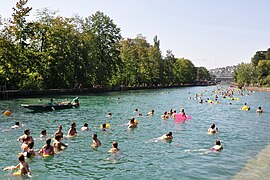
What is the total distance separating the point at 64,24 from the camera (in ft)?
259

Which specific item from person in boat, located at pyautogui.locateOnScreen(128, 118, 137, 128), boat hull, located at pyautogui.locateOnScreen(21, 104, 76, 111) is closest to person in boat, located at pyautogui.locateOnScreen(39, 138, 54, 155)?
person in boat, located at pyautogui.locateOnScreen(128, 118, 137, 128)

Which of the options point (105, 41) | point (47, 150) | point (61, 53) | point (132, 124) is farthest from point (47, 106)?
point (105, 41)

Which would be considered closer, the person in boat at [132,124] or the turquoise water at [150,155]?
the turquoise water at [150,155]

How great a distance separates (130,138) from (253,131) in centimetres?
1222

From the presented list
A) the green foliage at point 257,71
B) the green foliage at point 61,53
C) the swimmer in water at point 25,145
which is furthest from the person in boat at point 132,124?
the green foliage at point 257,71

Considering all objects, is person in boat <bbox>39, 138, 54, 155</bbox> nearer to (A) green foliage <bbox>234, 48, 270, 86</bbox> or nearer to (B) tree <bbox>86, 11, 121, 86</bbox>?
(B) tree <bbox>86, 11, 121, 86</bbox>

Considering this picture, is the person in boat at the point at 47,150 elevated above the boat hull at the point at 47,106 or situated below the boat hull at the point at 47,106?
below

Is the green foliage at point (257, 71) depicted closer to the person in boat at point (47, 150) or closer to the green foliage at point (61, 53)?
the green foliage at point (61, 53)

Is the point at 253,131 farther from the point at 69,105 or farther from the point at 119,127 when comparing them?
the point at 69,105

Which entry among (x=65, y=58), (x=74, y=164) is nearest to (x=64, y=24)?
(x=65, y=58)

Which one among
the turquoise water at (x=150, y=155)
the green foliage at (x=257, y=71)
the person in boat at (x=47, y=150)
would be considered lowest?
the turquoise water at (x=150, y=155)

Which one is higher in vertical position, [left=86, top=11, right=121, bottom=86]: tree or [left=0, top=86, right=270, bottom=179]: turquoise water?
[left=86, top=11, right=121, bottom=86]: tree

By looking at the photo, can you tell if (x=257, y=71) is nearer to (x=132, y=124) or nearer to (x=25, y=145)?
(x=132, y=124)

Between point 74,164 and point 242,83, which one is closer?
point 74,164
